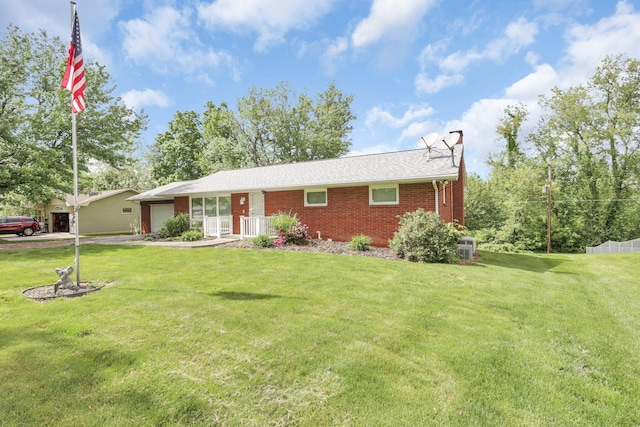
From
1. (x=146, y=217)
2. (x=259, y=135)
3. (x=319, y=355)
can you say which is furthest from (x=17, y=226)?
(x=319, y=355)

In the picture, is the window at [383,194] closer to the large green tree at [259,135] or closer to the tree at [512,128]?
the large green tree at [259,135]

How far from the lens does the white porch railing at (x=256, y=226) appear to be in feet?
46.1

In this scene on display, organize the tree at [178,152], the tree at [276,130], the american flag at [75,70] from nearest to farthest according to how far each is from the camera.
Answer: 1. the american flag at [75,70]
2. the tree at [276,130]
3. the tree at [178,152]

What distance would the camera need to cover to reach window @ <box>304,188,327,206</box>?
43.7 feet

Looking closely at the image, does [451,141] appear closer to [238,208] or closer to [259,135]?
[238,208]

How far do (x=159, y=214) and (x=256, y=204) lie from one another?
938 centimetres

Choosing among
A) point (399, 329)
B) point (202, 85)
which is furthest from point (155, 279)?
point (202, 85)

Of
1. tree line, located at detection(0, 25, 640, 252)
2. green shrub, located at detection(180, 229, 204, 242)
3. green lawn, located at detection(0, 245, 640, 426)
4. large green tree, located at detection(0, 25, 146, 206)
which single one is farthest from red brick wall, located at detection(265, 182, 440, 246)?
large green tree, located at detection(0, 25, 146, 206)

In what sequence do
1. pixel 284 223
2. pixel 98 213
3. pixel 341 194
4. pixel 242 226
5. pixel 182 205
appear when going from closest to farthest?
pixel 284 223, pixel 341 194, pixel 242 226, pixel 182 205, pixel 98 213

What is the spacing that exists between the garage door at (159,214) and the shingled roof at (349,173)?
6.32 feet

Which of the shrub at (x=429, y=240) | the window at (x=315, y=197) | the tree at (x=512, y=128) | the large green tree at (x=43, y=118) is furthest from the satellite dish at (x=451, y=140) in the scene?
the tree at (x=512, y=128)

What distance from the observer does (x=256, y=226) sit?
1423 cm

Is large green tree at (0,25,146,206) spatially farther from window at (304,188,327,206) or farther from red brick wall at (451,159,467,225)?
red brick wall at (451,159,467,225)

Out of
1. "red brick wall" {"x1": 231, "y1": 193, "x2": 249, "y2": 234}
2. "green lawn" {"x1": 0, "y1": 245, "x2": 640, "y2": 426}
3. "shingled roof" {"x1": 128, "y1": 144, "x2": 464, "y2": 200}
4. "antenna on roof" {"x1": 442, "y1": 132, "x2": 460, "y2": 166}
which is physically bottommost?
"green lawn" {"x1": 0, "y1": 245, "x2": 640, "y2": 426}
